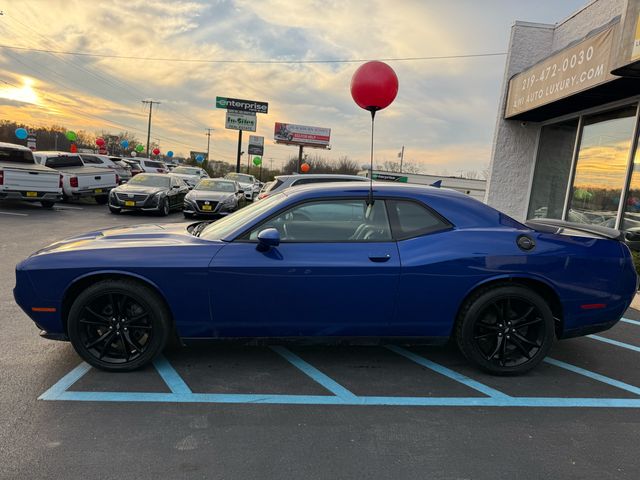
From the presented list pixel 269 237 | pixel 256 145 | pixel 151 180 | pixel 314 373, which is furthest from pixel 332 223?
pixel 256 145

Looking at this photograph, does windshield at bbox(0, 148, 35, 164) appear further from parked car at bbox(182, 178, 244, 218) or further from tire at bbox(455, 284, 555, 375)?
tire at bbox(455, 284, 555, 375)

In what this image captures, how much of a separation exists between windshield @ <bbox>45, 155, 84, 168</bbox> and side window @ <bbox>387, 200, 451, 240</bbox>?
15354 millimetres

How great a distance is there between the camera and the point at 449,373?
3.56 metres

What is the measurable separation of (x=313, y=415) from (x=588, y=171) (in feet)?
30.0

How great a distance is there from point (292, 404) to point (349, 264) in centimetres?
107

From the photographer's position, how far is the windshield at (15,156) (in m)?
12.7

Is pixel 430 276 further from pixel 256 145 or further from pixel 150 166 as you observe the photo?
pixel 256 145

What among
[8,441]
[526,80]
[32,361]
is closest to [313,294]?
[8,441]

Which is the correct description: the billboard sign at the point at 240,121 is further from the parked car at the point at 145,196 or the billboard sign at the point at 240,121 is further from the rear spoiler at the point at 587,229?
the rear spoiler at the point at 587,229

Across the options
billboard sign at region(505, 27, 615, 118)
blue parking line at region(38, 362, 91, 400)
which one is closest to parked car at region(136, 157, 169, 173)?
billboard sign at region(505, 27, 615, 118)

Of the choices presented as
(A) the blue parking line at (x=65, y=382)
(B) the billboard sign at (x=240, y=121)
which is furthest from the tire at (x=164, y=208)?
(B) the billboard sign at (x=240, y=121)

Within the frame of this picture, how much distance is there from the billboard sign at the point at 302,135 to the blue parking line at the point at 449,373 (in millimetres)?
57115

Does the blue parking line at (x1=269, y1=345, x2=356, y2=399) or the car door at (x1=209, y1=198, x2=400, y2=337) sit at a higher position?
the car door at (x1=209, y1=198, x2=400, y2=337)

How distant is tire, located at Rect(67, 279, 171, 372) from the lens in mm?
3207
